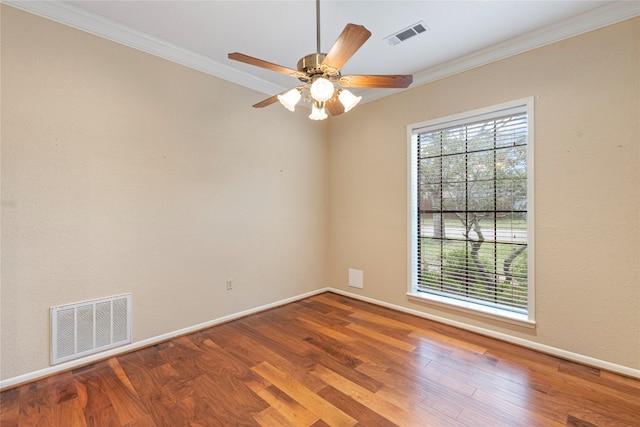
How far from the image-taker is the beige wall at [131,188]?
2092 mm

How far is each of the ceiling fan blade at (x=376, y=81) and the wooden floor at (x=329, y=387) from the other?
213cm

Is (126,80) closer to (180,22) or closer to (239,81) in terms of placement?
(180,22)

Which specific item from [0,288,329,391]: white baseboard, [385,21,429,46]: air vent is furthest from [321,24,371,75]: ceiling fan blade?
[0,288,329,391]: white baseboard

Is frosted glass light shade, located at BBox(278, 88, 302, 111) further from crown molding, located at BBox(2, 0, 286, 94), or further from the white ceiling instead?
crown molding, located at BBox(2, 0, 286, 94)

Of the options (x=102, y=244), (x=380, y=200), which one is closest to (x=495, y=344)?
(x=380, y=200)

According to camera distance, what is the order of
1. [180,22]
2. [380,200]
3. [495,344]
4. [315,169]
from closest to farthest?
1. [180,22]
2. [495,344]
3. [380,200]
4. [315,169]

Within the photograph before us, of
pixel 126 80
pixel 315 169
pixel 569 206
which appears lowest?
pixel 569 206

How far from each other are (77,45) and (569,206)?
4350 mm

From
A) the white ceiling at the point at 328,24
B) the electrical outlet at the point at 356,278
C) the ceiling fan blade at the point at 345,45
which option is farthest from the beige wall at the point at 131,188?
the ceiling fan blade at the point at 345,45

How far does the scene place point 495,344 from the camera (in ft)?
8.77

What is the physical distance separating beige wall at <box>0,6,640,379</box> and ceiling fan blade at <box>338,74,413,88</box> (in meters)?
1.55

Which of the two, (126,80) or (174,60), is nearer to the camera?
(126,80)

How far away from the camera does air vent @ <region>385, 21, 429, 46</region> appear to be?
8.00 ft

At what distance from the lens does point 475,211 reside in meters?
3.01
